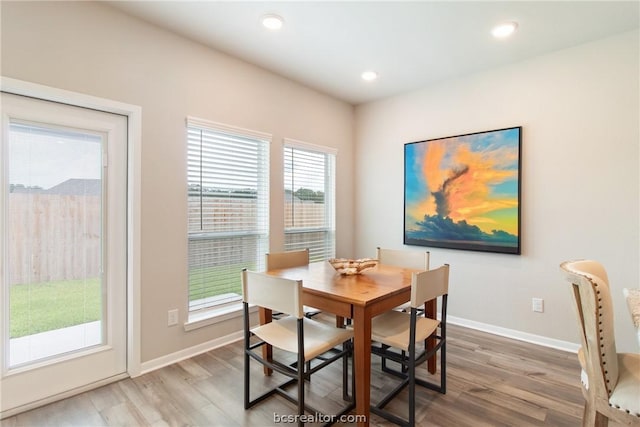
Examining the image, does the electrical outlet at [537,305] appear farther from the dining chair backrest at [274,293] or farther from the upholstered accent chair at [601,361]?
the dining chair backrest at [274,293]

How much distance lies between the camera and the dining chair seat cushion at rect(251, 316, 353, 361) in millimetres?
1814

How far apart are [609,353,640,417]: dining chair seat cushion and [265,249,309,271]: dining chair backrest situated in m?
2.07

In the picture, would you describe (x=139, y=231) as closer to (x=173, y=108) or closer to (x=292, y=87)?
(x=173, y=108)

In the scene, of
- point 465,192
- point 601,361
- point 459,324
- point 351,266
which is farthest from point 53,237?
point 459,324

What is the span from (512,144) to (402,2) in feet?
5.79

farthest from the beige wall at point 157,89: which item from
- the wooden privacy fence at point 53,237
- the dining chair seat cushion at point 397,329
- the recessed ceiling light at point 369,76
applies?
the dining chair seat cushion at point 397,329

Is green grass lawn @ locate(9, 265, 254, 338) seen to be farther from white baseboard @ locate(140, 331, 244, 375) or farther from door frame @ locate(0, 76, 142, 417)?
white baseboard @ locate(140, 331, 244, 375)

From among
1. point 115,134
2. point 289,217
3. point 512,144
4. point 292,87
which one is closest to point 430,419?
point 289,217

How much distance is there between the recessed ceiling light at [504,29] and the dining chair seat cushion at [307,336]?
2.58 meters

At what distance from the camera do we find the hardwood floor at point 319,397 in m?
1.92

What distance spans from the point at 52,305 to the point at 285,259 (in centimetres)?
163

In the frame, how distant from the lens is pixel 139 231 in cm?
244

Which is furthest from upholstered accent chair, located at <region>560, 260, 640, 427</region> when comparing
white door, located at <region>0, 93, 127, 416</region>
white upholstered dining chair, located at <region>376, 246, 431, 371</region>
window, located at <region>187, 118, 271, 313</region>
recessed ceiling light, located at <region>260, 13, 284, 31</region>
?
white door, located at <region>0, 93, 127, 416</region>

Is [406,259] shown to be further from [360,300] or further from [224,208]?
[224,208]
